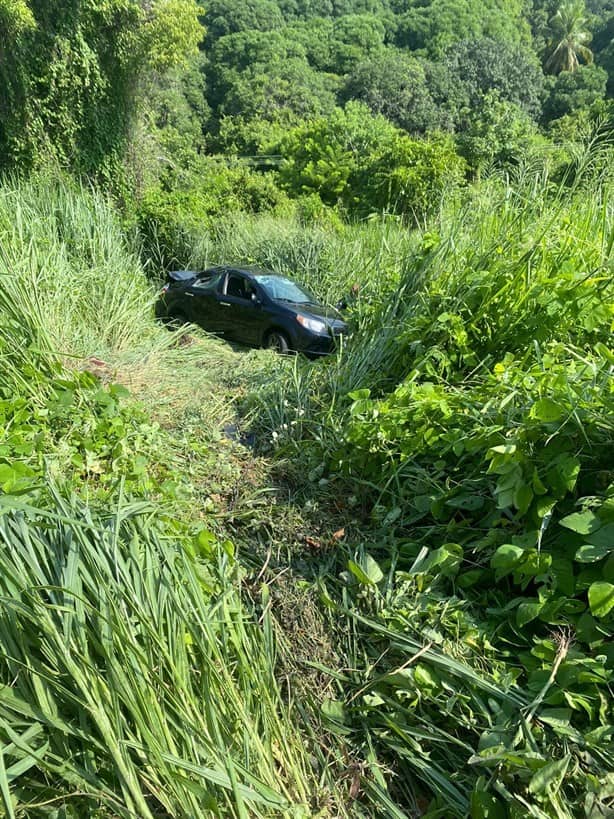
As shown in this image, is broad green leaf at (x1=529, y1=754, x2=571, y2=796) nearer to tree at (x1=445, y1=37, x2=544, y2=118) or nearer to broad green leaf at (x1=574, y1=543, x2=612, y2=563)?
broad green leaf at (x1=574, y1=543, x2=612, y2=563)

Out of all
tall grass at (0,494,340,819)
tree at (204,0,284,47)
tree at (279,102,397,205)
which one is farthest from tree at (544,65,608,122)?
tall grass at (0,494,340,819)

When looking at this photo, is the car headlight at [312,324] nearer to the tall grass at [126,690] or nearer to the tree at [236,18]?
the tall grass at [126,690]

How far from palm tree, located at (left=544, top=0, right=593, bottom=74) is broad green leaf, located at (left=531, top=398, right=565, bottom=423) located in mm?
60889

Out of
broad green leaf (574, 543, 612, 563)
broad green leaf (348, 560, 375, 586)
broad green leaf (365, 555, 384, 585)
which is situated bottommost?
broad green leaf (365, 555, 384, 585)

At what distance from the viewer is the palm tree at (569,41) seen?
50.2 metres

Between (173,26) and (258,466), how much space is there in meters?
15.0

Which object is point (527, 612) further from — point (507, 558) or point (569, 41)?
point (569, 41)

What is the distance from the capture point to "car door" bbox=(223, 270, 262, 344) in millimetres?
8508

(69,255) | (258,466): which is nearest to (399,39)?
(69,255)

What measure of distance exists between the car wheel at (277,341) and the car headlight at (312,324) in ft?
1.24

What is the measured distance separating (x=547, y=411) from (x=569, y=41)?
64506 mm

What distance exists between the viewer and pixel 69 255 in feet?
23.5

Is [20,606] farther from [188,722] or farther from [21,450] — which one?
[21,450]

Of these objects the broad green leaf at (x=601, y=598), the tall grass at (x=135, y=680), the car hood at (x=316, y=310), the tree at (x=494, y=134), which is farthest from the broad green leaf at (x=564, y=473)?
the tree at (x=494, y=134)
